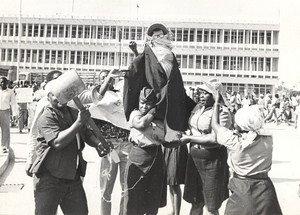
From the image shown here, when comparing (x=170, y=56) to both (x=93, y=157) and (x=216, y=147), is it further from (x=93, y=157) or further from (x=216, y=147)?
(x=93, y=157)

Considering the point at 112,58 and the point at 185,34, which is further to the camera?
the point at 112,58

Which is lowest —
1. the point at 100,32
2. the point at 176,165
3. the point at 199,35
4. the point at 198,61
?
the point at 176,165

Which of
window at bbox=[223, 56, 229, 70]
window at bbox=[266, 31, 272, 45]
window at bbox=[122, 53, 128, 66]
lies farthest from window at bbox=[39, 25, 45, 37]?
window at bbox=[266, 31, 272, 45]

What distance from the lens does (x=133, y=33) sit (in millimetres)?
41281

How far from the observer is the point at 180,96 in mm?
3230

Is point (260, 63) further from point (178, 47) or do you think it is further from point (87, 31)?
point (87, 31)

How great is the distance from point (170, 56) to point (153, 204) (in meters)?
1.12

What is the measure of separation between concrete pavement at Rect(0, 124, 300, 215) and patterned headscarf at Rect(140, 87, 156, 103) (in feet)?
2.97

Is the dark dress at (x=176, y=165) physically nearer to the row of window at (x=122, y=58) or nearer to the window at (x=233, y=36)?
the row of window at (x=122, y=58)

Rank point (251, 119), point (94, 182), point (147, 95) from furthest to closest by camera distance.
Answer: point (94, 182), point (147, 95), point (251, 119)

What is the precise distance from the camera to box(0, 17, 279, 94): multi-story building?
41.3 meters

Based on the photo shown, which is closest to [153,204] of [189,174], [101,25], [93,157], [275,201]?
[189,174]

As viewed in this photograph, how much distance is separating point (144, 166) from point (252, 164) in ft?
2.55

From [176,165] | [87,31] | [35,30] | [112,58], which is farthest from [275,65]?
[176,165]
